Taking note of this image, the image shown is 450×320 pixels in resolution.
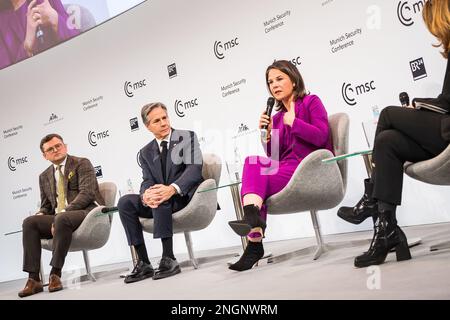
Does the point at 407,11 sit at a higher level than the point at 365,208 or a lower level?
higher

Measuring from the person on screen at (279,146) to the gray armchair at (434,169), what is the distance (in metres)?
0.81

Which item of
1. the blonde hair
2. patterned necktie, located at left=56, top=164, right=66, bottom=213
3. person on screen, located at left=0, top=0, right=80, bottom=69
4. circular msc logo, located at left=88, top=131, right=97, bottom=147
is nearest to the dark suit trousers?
patterned necktie, located at left=56, top=164, right=66, bottom=213

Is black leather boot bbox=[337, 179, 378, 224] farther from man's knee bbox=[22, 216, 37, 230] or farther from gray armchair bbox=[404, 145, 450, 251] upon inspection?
man's knee bbox=[22, 216, 37, 230]

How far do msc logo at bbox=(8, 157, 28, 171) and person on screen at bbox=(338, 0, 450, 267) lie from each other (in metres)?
5.84

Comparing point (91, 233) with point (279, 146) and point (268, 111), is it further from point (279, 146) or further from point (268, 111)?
point (268, 111)

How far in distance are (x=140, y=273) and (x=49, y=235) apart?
107 cm

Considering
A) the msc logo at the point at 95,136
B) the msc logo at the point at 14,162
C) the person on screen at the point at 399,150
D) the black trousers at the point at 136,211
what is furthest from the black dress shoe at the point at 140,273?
the msc logo at the point at 14,162

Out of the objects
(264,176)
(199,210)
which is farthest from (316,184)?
(199,210)

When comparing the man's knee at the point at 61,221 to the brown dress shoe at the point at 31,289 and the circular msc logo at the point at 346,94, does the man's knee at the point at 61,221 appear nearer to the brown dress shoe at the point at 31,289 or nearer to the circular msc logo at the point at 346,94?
the brown dress shoe at the point at 31,289

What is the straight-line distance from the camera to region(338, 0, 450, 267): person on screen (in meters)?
2.37

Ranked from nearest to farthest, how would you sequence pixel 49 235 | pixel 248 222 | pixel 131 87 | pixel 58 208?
pixel 248 222, pixel 49 235, pixel 58 208, pixel 131 87

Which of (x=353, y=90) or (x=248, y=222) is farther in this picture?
(x=353, y=90)

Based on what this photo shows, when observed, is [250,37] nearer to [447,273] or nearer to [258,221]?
[258,221]

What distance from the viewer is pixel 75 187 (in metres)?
4.54
